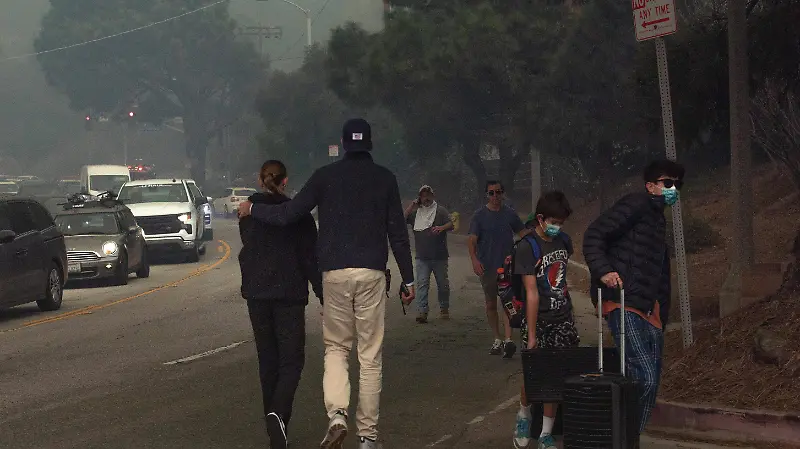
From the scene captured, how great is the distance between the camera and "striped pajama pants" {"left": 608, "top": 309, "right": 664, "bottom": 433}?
25.3 ft

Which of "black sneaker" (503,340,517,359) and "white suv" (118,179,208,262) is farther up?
"white suv" (118,179,208,262)

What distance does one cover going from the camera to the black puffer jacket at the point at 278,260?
8531mm

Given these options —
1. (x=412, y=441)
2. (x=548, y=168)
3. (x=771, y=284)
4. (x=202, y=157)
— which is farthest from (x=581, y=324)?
(x=202, y=157)

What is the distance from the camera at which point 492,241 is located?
13.9 metres

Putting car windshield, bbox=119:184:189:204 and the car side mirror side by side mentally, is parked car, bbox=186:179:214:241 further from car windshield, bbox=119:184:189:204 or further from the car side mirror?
the car side mirror

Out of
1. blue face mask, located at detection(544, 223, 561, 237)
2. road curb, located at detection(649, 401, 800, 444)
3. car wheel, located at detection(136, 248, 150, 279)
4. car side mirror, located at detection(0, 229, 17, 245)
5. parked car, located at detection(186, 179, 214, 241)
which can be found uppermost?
parked car, located at detection(186, 179, 214, 241)

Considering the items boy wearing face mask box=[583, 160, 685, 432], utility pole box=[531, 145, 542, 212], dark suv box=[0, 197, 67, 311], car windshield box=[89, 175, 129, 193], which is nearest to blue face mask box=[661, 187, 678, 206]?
boy wearing face mask box=[583, 160, 685, 432]

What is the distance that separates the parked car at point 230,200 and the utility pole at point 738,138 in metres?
56.9

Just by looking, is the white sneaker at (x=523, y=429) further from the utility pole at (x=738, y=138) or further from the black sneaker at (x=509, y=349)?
the utility pole at (x=738, y=138)

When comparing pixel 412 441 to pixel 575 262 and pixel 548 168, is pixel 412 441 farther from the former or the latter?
pixel 548 168

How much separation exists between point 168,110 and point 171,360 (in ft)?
351

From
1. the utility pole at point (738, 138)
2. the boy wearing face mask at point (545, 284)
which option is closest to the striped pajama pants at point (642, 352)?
the boy wearing face mask at point (545, 284)

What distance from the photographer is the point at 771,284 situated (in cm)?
1515

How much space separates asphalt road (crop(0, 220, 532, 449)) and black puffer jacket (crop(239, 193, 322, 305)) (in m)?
1.17
